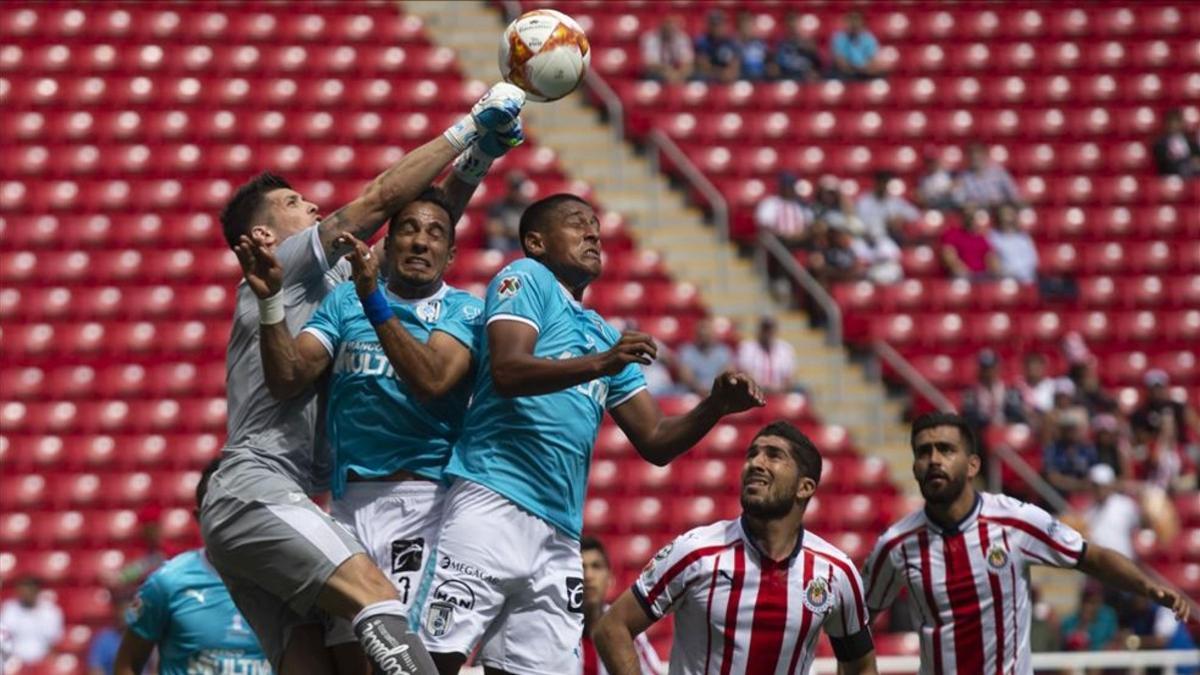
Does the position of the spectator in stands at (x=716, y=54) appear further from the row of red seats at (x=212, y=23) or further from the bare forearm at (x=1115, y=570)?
the bare forearm at (x=1115, y=570)

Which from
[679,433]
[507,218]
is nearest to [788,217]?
[507,218]

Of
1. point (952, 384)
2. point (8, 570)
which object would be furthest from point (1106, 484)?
point (8, 570)

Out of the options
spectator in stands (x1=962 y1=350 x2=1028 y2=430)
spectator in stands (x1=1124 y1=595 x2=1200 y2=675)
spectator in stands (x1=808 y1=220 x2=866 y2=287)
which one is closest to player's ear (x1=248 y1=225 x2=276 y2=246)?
spectator in stands (x1=1124 y1=595 x2=1200 y2=675)

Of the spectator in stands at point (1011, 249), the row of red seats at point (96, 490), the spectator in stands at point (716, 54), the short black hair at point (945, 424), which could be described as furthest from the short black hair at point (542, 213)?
the spectator in stands at point (716, 54)

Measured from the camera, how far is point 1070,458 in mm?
16406

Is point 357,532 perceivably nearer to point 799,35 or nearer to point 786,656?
point 786,656

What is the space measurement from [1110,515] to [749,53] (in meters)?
6.54

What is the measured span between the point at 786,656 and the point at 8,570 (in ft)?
33.1

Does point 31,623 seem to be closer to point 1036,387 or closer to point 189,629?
point 189,629

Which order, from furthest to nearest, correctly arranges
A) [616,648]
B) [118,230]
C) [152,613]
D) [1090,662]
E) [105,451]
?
[118,230]
[105,451]
[1090,662]
[152,613]
[616,648]

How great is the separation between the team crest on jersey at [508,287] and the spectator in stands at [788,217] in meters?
11.7

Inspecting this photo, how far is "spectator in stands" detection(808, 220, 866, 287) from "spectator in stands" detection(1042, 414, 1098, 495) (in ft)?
8.05

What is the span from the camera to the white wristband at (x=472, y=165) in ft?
23.2

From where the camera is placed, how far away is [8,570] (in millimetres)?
15953
